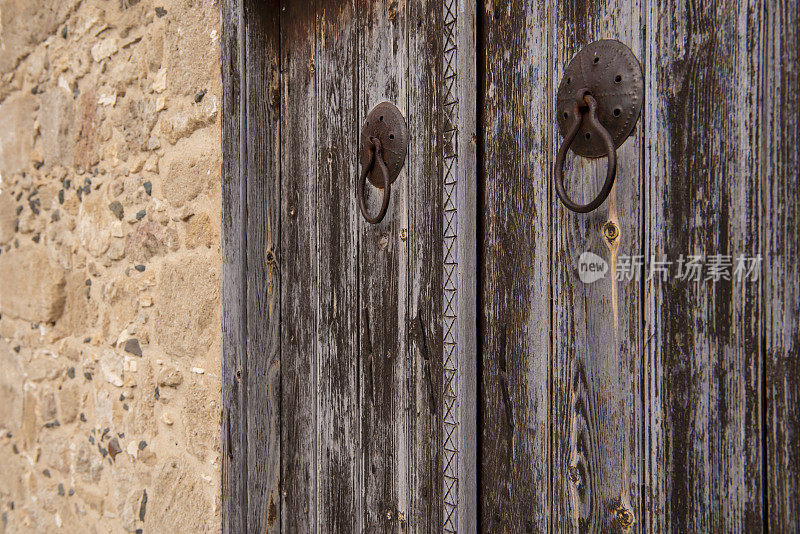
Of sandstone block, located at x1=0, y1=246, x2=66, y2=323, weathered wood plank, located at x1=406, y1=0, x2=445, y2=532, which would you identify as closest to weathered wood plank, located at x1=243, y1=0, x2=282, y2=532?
weathered wood plank, located at x1=406, y1=0, x2=445, y2=532

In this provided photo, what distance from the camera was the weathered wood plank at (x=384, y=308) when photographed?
116 cm

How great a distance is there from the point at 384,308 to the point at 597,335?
0.48 m

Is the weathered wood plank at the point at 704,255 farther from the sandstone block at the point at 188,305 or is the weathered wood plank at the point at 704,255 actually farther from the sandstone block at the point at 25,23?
the sandstone block at the point at 25,23

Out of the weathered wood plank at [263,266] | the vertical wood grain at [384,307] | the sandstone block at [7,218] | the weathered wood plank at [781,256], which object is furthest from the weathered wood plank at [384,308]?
the sandstone block at [7,218]

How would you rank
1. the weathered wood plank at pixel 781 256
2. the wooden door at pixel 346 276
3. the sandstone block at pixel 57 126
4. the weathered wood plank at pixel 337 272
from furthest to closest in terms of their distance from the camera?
the sandstone block at pixel 57 126 → the weathered wood plank at pixel 337 272 → the wooden door at pixel 346 276 → the weathered wood plank at pixel 781 256

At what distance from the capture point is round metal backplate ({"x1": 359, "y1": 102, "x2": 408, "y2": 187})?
3.82 feet

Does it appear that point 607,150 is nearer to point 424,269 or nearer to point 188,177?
point 424,269

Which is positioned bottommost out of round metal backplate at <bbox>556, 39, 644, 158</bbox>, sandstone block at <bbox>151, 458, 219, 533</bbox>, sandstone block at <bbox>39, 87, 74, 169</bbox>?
sandstone block at <bbox>151, 458, 219, 533</bbox>

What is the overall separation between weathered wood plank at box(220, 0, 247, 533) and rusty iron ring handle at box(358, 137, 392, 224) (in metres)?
0.37

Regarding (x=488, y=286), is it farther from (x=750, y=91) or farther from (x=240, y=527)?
(x=240, y=527)

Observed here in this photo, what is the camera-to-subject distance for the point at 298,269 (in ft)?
4.69

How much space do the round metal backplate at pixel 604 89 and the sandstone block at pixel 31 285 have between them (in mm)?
1935

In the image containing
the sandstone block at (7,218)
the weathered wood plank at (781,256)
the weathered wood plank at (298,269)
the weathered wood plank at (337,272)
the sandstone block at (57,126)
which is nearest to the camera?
the weathered wood plank at (781,256)

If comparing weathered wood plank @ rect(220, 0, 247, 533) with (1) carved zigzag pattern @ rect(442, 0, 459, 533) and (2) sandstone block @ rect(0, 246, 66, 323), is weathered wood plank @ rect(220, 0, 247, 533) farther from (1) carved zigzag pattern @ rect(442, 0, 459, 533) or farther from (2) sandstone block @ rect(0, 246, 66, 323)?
(2) sandstone block @ rect(0, 246, 66, 323)
